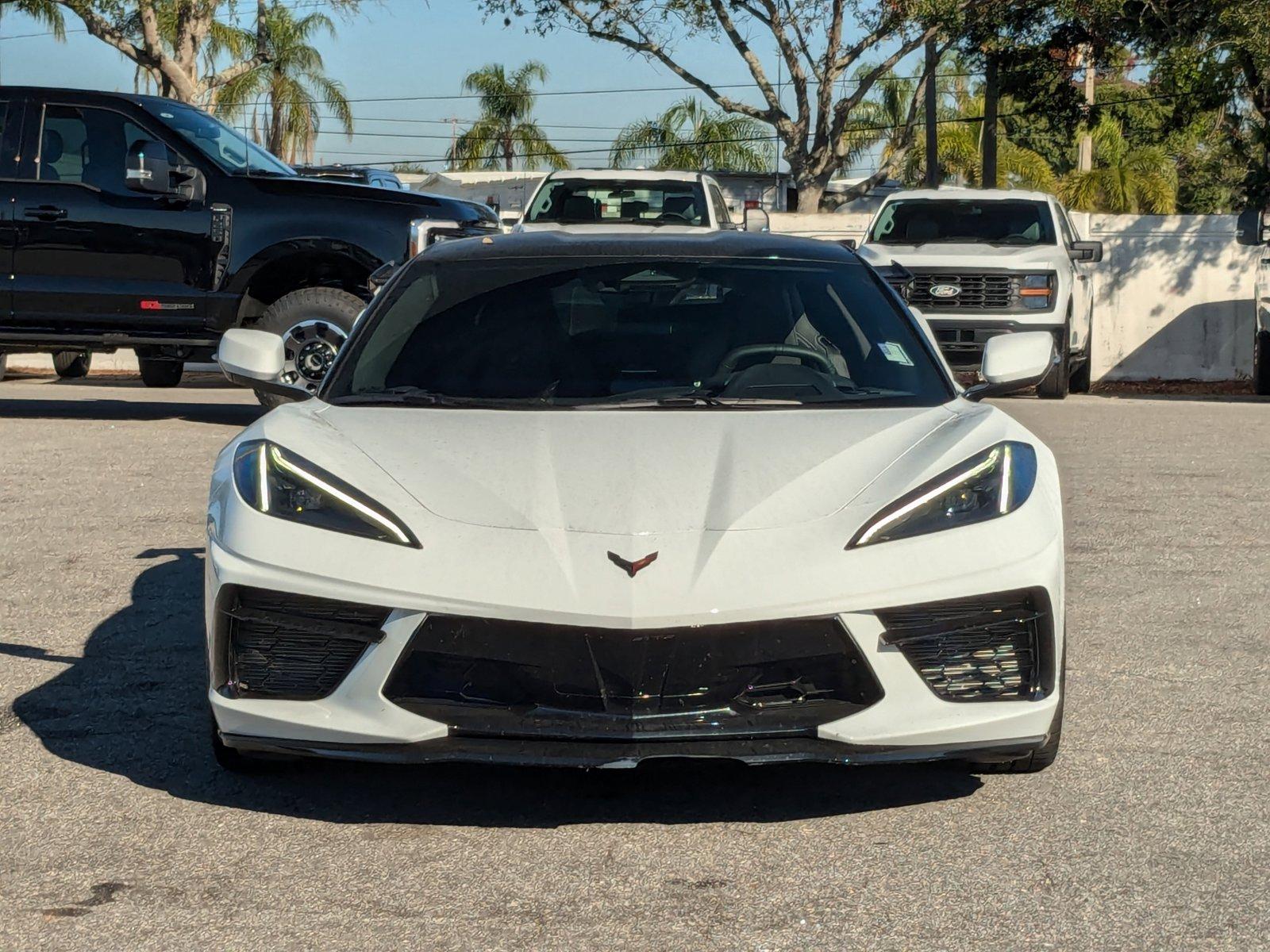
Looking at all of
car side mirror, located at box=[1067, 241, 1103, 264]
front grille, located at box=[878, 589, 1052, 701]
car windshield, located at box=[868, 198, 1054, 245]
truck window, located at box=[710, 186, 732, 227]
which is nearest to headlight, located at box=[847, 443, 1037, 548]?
front grille, located at box=[878, 589, 1052, 701]

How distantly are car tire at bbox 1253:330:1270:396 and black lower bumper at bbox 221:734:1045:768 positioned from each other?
14889mm

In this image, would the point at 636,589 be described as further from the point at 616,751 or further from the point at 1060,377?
the point at 1060,377

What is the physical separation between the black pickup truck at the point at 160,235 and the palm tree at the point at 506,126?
168 ft

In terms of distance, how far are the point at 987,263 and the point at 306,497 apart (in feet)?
40.9

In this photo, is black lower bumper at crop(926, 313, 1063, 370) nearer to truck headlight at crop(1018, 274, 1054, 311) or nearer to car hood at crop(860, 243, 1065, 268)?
truck headlight at crop(1018, 274, 1054, 311)

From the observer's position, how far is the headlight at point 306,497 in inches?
158

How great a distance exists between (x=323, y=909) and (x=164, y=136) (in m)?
9.75

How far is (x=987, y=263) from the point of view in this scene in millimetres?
15820

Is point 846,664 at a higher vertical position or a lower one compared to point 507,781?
higher

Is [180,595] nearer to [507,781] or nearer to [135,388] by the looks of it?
[507,781]

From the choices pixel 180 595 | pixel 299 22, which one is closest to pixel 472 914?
pixel 180 595

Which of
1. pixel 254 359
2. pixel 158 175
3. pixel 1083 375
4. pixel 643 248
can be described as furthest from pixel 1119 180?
pixel 254 359

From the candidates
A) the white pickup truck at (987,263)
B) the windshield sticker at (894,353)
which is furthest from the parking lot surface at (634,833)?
the white pickup truck at (987,263)

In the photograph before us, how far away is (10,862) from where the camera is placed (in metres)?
3.87
